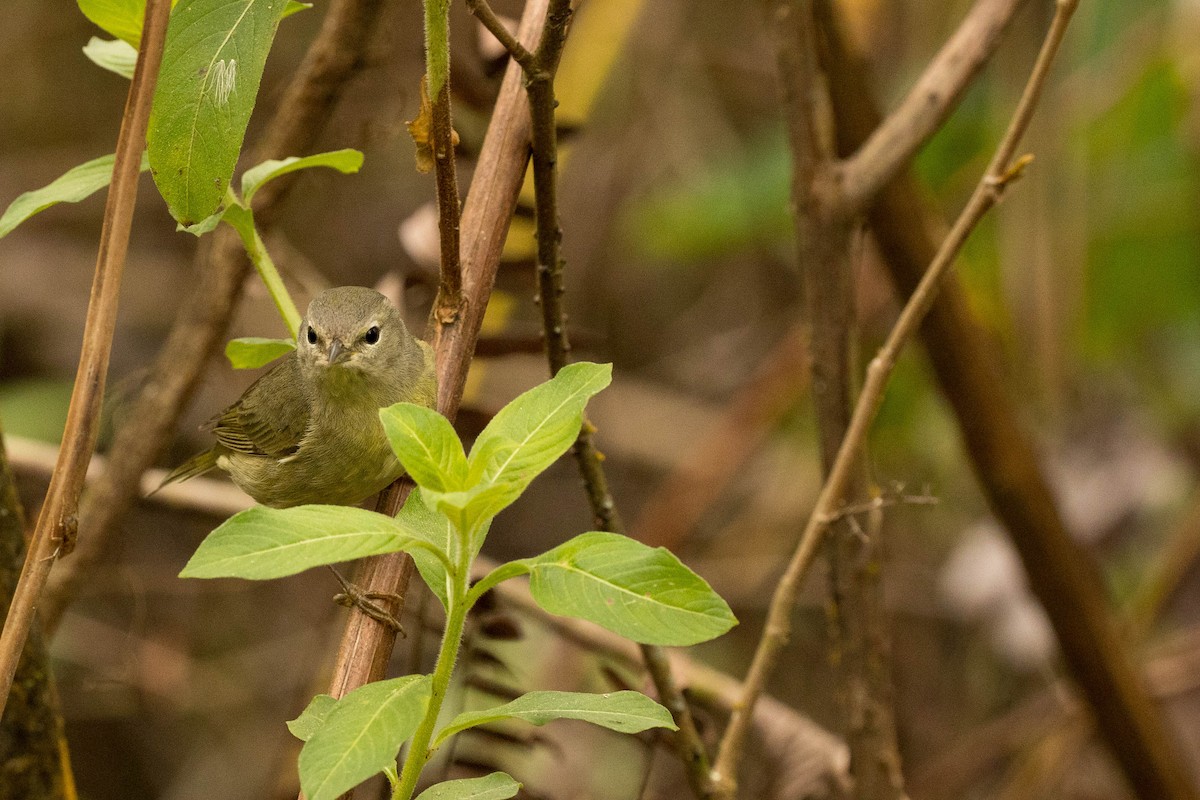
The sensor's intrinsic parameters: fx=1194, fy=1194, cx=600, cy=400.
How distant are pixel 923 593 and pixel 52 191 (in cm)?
509

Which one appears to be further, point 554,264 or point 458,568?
point 554,264

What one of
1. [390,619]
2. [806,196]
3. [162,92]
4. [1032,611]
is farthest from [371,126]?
[1032,611]

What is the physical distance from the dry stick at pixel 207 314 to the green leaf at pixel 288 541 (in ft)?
5.80

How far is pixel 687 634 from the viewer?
1.24 m

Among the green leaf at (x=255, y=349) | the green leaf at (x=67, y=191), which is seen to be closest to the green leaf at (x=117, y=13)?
the green leaf at (x=67, y=191)

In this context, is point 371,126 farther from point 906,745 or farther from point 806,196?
point 906,745

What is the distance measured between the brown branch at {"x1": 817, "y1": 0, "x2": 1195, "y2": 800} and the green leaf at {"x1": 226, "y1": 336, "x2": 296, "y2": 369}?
5.03 feet

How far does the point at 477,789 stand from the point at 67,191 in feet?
3.38

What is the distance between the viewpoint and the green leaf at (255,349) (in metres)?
1.98

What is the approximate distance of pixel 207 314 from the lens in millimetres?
3107

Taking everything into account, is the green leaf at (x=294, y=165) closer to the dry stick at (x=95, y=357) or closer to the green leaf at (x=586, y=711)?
the dry stick at (x=95, y=357)

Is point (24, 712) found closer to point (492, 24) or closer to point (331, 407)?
point (331, 407)

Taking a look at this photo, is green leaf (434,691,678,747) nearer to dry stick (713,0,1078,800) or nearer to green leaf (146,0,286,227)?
green leaf (146,0,286,227)

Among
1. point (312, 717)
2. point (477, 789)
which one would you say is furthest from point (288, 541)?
point (477, 789)
